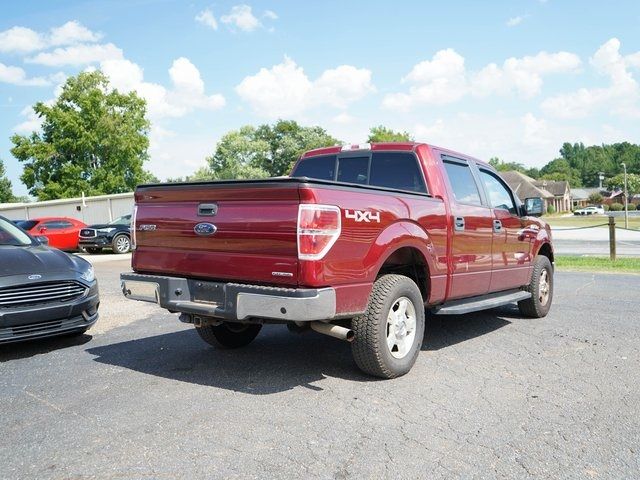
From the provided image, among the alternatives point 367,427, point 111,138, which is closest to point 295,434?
point 367,427

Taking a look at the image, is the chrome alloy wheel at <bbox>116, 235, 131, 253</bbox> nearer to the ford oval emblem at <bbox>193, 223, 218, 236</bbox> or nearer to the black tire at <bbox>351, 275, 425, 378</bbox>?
the ford oval emblem at <bbox>193, 223, 218, 236</bbox>

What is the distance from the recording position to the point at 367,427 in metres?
3.66

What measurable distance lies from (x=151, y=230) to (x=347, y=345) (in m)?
2.24

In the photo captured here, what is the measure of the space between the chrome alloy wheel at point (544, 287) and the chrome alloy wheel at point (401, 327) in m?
3.17

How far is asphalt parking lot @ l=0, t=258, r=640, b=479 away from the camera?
315 cm

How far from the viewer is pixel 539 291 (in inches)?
287

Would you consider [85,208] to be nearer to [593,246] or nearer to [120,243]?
[120,243]

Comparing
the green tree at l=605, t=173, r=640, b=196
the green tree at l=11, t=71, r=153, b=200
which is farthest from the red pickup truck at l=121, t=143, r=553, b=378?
the green tree at l=605, t=173, r=640, b=196

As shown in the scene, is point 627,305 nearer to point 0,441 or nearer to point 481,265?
point 481,265

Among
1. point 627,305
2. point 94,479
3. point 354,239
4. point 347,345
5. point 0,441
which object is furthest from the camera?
point 627,305

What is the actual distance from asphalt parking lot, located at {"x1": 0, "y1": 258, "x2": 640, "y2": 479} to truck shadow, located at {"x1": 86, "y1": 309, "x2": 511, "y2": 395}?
24mm

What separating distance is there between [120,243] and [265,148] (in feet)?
194

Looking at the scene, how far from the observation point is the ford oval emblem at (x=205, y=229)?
452 cm

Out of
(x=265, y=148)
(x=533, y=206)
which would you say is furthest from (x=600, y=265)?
(x=265, y=148)
